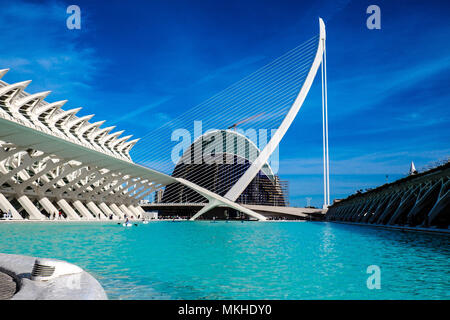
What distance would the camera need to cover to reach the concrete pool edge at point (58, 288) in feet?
11.3

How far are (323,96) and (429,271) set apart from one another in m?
51.6

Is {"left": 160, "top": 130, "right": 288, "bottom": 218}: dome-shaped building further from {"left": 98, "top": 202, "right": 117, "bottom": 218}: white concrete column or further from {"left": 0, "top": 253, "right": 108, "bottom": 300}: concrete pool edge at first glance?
{"left": 0, "top": 253, "right": 108, "bottom": 300}: concrete pool edge

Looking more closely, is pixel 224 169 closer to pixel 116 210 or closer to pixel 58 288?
pixel 116 210

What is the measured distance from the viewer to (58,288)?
149 inches

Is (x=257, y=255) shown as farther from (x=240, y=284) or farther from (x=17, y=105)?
(x=17, y=105)

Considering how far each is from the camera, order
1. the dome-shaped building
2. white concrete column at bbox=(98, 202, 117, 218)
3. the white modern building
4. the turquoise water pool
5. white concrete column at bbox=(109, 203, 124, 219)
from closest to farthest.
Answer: the turquoise water pool → the white modern building → white concrete column at bbox=(98, 202, 117, 218) → white concrete column at bbox=(109, 203, 124, 219) → the dome-shaped building

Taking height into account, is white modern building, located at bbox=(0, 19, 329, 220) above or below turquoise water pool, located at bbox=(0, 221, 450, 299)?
above

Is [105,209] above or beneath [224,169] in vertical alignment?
beneath

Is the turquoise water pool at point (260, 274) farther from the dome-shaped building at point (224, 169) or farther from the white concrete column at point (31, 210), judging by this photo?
the dome-shaped building at point (224, 169)

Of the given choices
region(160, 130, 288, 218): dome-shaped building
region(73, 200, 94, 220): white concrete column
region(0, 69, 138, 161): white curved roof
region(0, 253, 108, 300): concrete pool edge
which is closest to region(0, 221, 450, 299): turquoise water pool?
region(0, 253, 108, 300): concrete pool edge

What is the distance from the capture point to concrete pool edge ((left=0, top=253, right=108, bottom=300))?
3436 millimetres

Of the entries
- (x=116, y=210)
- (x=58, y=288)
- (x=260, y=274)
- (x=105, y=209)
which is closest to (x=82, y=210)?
(x=105, y=209)

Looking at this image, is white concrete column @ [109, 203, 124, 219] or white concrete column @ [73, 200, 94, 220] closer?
white concrete column @ [73, 200, 94, 220]

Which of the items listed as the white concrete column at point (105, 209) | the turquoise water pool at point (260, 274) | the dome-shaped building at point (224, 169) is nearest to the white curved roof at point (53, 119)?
the white concrete column at point (105, 209)
